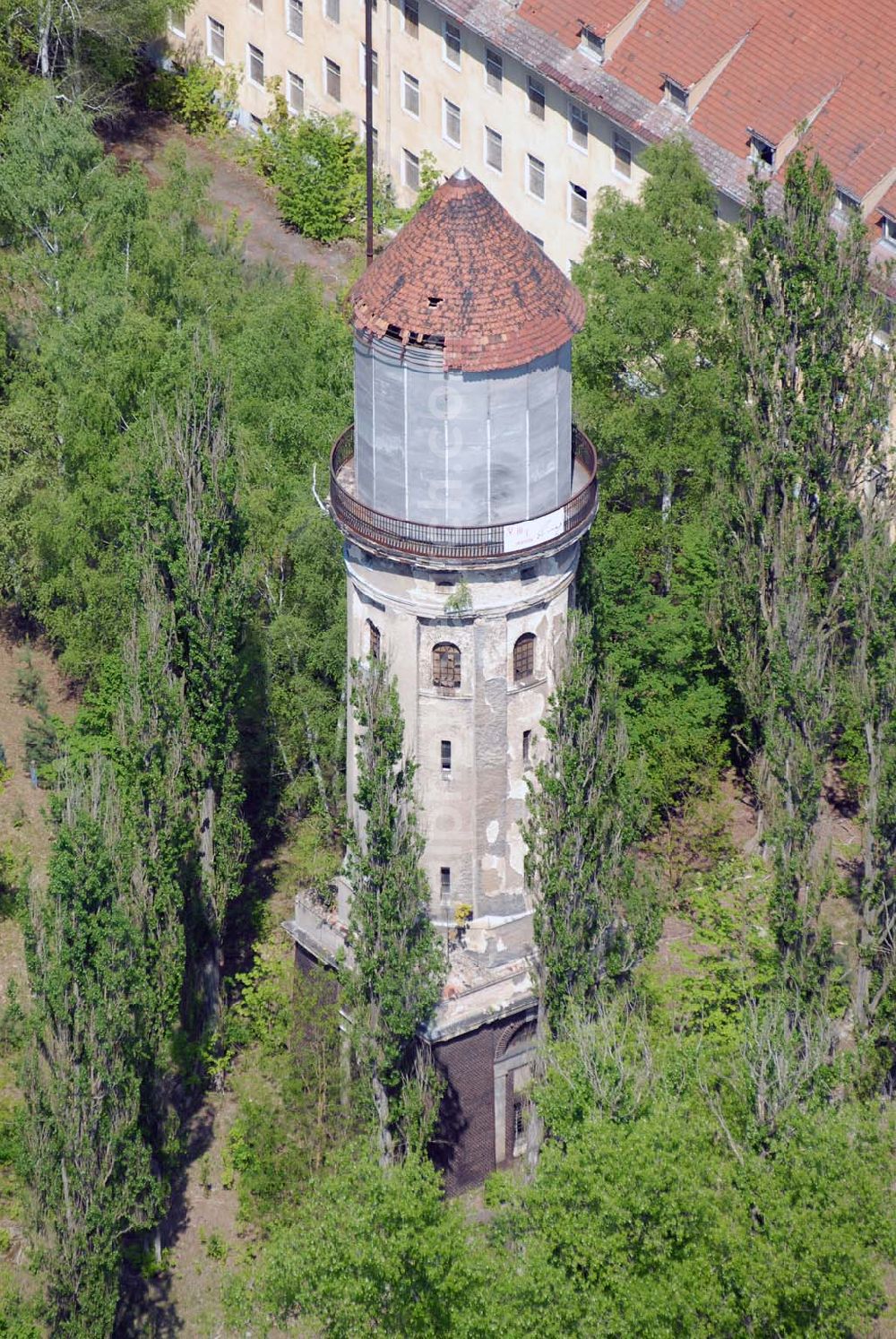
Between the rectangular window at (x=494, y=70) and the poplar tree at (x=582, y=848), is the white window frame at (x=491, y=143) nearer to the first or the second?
the rectangular window at (x=494, y=70)

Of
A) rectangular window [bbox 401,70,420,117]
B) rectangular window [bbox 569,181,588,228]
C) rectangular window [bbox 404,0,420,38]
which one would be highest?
rectangular window [bbox 404,0,420,38]

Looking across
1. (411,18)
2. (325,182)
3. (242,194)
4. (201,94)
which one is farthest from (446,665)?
(201,94)

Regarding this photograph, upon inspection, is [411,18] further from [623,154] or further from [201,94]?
[201,94]

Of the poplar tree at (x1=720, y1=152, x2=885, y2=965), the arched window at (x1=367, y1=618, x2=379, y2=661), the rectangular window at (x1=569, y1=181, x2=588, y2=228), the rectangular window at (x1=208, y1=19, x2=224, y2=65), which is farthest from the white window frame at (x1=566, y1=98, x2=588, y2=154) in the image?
the arched window at (x1=367, y1=618, x2=379, y2=661)

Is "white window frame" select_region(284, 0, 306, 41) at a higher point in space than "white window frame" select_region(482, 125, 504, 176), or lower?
higher

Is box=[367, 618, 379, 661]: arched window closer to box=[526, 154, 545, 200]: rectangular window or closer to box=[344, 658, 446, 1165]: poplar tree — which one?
box=[344, 658, 446, 1165]: poplar tree

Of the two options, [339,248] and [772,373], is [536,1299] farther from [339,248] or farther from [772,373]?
[339,248]
